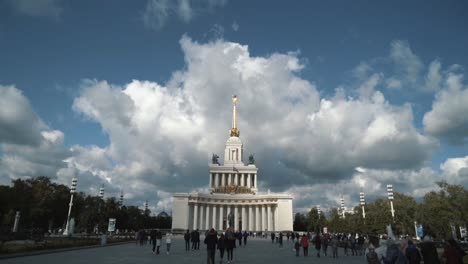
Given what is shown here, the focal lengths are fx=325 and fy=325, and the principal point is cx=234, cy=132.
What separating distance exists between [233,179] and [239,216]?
14.5 metres

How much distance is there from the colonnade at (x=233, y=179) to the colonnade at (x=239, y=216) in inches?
434

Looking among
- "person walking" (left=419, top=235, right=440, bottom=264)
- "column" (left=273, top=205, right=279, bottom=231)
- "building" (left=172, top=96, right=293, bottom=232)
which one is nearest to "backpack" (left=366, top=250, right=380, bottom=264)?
"person walking" (left=419, top=235, right=440, bottom=264)

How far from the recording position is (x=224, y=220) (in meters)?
96.2

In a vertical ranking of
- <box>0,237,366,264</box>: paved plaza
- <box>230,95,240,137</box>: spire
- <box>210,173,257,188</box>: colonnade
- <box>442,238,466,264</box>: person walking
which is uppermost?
<box>230,95,240,137</box>: spire

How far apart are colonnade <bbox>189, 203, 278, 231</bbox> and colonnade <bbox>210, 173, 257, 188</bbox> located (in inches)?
434

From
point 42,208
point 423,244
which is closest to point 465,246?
point 423,244

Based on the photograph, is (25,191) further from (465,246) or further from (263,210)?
(465,246)

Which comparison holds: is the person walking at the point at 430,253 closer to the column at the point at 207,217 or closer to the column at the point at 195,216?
the column at the point at 195,216

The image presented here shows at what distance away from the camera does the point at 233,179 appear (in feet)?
351

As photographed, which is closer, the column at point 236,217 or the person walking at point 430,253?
the person walking at point 430,253

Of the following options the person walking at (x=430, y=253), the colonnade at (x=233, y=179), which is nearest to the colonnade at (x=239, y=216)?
the colonnade at (x=233, y=179)

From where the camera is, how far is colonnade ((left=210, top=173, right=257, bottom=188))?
10581cm

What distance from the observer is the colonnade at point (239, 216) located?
91.9 m

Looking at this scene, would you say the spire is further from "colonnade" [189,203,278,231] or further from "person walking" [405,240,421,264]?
"person walking" [405,240,421,264]
